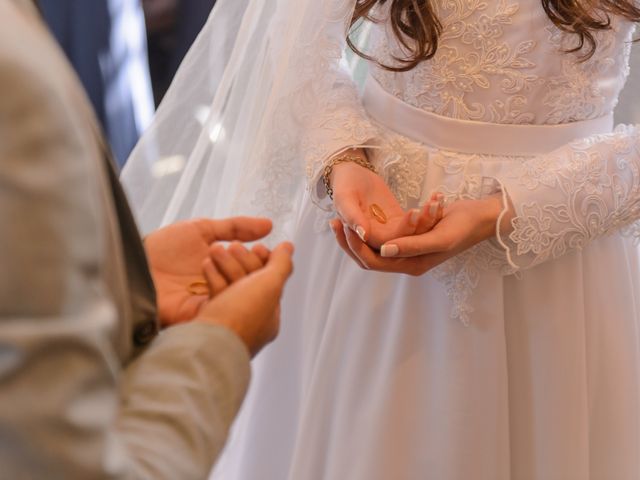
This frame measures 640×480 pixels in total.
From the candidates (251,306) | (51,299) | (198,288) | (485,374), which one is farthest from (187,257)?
(485,374)

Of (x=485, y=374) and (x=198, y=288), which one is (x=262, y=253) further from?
(x=485, y=374)

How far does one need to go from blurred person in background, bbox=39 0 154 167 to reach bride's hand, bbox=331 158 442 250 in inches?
56.8

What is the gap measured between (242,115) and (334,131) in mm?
198

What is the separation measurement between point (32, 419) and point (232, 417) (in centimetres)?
19

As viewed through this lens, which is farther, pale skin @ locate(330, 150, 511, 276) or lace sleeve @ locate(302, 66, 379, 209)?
lace sleeve @ locate(302, 66, 379, 209)

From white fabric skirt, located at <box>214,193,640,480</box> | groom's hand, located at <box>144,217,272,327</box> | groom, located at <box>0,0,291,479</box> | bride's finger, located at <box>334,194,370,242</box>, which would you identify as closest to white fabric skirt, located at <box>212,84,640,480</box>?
white fabric skirt, located at <box>214,193,640,480</box>

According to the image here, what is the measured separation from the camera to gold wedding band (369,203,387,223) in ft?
3.34

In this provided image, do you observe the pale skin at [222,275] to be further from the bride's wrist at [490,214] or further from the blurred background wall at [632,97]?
the blurred background wall at [632,97]

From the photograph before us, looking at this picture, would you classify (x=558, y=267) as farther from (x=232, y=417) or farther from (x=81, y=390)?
(x=81, y=390)

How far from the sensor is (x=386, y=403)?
1122 mm

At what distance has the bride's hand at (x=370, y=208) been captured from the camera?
964mm

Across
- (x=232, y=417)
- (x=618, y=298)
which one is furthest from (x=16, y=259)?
(x=618, y=298)

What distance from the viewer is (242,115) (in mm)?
1260

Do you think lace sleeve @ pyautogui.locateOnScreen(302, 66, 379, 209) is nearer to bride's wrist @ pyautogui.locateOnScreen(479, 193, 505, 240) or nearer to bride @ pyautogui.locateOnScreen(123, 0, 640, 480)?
bride @ pyautogui.locateOnScreen(123, 0, 640, 480)
